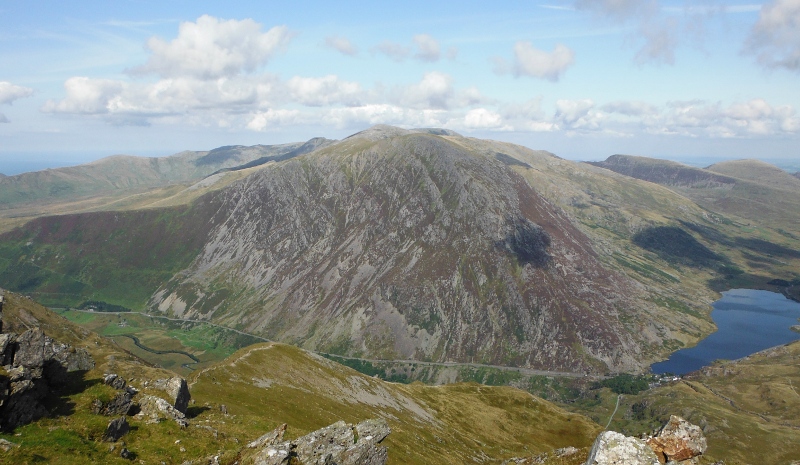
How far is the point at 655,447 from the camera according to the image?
88.8 ft

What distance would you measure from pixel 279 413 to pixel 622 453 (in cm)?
5598

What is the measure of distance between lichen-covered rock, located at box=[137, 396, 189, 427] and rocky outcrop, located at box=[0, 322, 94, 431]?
22.4ft

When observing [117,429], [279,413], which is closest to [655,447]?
[117,429]

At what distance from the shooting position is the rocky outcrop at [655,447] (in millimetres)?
23734

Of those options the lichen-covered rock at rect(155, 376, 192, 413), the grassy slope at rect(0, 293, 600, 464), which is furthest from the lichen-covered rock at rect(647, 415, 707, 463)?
the lichen-covered rock at rect(155, 376, 192, 413)

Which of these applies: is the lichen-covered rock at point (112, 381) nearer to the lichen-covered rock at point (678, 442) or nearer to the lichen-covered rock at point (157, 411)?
the lichen-covered rock at point (157, 411)

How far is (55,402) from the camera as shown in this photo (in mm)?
33375

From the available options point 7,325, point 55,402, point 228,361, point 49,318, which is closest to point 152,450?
point 55,402

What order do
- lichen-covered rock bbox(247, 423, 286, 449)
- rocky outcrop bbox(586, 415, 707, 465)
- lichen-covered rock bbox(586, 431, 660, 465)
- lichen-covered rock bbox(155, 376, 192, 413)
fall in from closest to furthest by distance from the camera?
lichen-covered rock bbox(586, 431, 660, 465)
rocky outcrop bbox(586, 415, 707, 465)
lichen-covered rock bbox(247, 423, 286, 449)
lichen-covered rock bbox(155, 376, 192, 413)

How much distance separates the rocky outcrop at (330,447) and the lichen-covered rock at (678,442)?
61.2 ft

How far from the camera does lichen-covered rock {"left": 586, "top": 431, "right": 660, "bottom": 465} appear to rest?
77.5 ft

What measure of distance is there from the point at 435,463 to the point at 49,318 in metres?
106

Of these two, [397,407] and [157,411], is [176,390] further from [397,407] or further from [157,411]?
[397,407]

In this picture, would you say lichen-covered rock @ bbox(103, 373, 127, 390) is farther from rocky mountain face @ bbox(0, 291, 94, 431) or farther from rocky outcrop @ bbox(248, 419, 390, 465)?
rocky outcrop @ bbox(248, 419, 390, 465)
